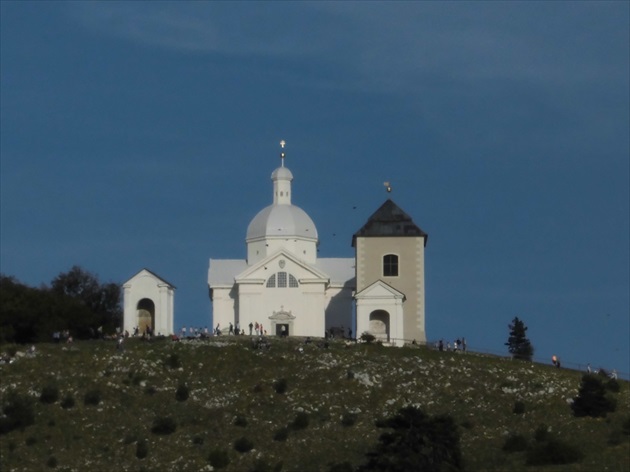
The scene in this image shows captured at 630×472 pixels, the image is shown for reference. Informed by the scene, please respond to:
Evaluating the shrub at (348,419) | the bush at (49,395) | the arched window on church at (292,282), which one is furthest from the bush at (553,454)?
the arched window on church at (292,282)

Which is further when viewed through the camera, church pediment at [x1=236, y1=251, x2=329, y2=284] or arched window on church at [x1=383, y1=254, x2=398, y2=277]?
church pediment at [x1=236, y1=251, x2=329, y2=284]

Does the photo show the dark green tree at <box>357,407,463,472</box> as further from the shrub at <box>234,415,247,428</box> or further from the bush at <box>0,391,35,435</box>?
the bush at <box>0,391,35,435</box>

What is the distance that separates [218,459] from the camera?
298ft

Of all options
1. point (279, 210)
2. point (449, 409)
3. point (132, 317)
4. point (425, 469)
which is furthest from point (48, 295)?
point (425, 469)

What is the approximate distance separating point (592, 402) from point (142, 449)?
1987 centimetres

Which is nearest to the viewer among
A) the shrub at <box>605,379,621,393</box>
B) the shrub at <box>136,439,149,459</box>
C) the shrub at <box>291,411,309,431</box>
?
the shrub at <box>136,439,149,459</box>

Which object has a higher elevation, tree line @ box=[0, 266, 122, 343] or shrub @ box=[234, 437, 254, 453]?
tree line @ box=[0, 266, 122, 343]

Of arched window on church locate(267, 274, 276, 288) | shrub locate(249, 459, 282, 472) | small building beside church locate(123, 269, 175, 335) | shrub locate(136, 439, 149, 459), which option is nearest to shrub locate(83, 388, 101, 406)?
shrub locate(136, 439, 149, 459)

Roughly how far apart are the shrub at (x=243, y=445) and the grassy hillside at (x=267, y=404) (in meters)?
0.16

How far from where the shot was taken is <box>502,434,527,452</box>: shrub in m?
92.1

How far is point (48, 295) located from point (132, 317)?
5.56 metres

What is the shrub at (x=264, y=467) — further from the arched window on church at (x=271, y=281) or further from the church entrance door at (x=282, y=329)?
the arched window on church at (x=271, y=281)

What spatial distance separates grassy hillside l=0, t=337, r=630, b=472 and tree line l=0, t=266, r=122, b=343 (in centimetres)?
344

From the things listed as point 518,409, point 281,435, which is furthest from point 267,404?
point 518,409
